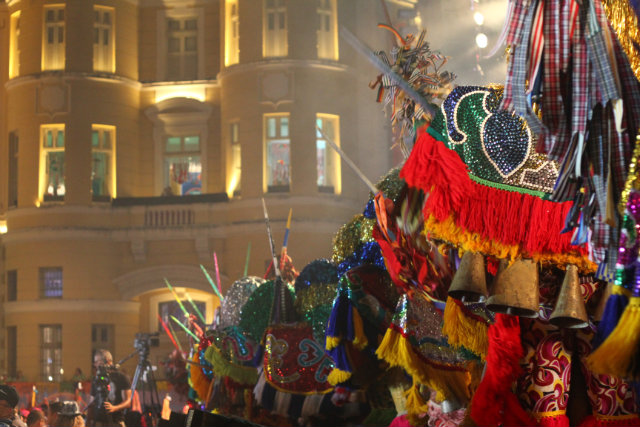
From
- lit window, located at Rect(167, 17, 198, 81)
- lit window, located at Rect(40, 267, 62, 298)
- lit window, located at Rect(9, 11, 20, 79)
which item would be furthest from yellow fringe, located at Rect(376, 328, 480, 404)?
lit window, located at Rect(9, 11, 20, 79)

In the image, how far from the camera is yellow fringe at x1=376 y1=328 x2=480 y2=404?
476cm

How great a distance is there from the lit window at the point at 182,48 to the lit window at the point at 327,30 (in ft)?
12.6

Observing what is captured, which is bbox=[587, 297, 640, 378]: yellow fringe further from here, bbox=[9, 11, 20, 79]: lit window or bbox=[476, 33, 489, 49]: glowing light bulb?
bbox=[9, 11, 20, 79]: lit window

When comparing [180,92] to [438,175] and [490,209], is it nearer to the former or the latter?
[438,175]

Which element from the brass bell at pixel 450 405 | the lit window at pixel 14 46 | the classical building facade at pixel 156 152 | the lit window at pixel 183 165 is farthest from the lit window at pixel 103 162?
the brass bell at pixel 450 405

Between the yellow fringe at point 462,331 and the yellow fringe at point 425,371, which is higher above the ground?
the yellow fringe at point 462,331

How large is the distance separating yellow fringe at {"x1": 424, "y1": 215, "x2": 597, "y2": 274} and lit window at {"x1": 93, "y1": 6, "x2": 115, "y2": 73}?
21768mm

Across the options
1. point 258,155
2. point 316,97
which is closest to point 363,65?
point 316,97

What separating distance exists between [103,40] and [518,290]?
22.3 m

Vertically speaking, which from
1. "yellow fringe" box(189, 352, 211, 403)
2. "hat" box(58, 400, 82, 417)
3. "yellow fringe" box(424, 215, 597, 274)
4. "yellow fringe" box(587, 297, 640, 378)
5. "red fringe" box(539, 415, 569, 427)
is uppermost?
"yellow fringe" box(424, 215, 597, 274)

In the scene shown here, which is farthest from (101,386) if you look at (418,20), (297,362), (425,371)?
(418,20)

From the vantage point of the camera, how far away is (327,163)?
23141mm

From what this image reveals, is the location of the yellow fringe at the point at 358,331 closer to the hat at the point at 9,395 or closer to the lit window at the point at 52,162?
the hat at the point at 9,395

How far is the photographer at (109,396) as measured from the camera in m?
10.4
